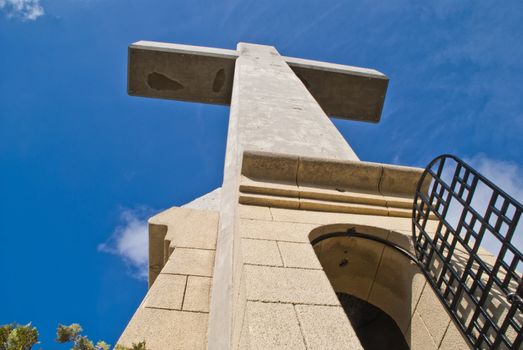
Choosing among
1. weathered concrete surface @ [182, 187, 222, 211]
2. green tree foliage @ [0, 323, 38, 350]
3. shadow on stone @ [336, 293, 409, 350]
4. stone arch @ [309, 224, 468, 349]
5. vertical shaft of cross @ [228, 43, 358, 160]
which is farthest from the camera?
weathered concrete surface @ [182, 187, 222, 211]

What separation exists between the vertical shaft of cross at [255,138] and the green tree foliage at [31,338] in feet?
2.56

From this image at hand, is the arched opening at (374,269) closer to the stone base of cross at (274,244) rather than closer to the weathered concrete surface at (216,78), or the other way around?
the stone base of cross at (274,244)

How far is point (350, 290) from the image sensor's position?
4.21 m

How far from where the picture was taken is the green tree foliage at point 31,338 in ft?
7.01

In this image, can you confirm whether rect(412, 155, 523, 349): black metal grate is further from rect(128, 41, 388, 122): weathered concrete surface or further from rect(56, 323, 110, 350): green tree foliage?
rect(128, 41, 388, 122): weathered concrete surface

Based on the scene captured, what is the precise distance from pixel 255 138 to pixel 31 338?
358 cm

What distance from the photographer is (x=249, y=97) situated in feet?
23.5

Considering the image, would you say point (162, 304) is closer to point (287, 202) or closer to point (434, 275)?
point (287, 202)

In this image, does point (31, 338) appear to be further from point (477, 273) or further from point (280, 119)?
point (280, 119)

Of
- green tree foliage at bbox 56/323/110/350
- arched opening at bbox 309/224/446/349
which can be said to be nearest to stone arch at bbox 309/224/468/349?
arched opening at bbox 309/224/446/349

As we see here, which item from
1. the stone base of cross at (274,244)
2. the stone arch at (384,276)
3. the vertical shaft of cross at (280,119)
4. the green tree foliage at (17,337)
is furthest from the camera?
the vertical shaft of cross at (280,119)

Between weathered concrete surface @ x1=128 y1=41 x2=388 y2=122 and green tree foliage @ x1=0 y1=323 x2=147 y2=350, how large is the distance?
904cm

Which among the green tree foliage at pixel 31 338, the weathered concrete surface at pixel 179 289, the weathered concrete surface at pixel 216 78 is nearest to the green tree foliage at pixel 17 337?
the green tree foliage at pixel 31 338

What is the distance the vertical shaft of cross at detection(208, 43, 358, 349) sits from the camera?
313 cm
